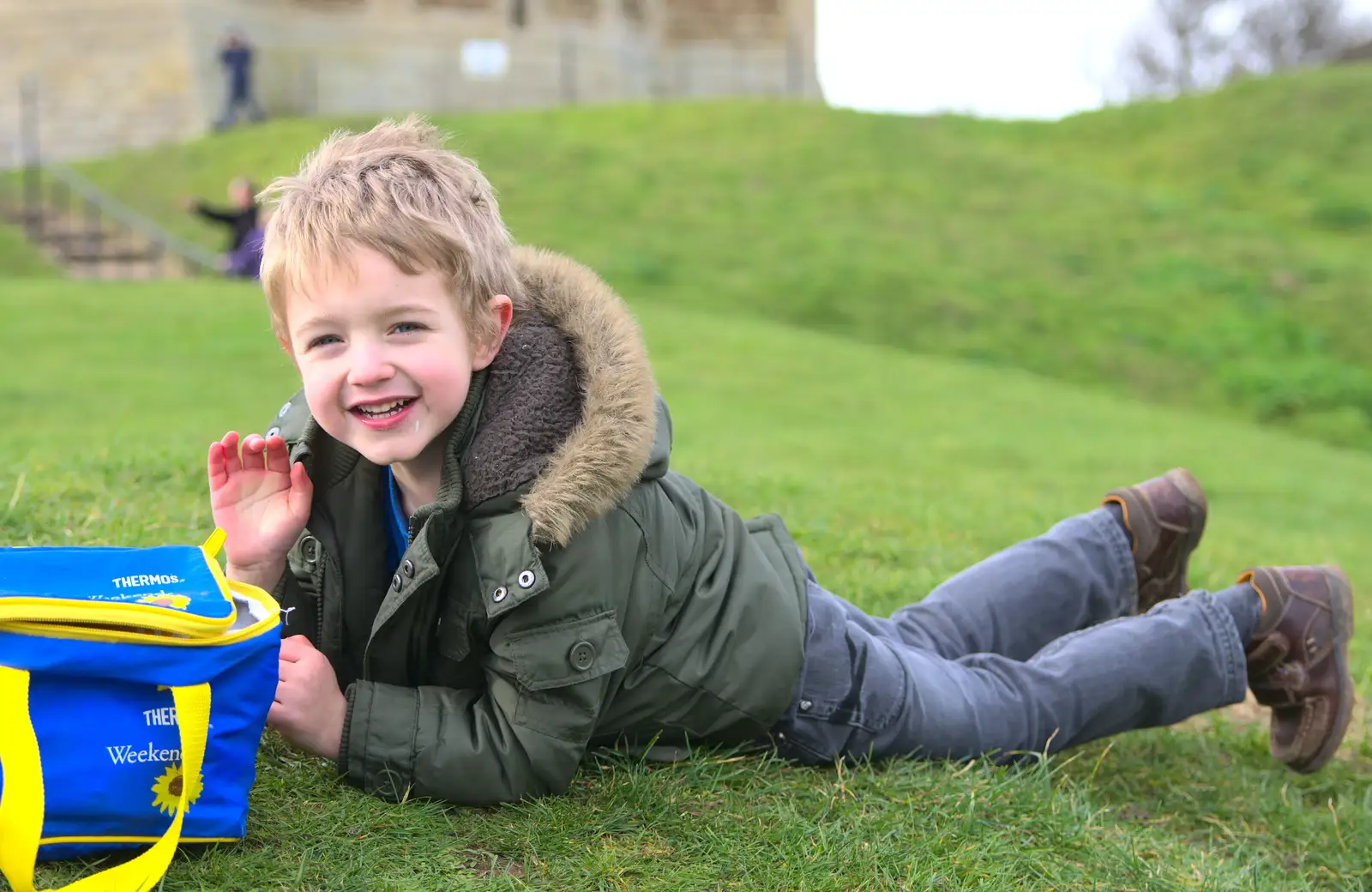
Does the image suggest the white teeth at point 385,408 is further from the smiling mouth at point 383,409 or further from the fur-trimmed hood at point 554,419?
the fur-trimmed hood at point 554,419

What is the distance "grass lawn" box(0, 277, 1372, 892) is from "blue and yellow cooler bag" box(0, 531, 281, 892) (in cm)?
11

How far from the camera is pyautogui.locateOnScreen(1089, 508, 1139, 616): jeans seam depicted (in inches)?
151

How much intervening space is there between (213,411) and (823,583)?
5.44 m

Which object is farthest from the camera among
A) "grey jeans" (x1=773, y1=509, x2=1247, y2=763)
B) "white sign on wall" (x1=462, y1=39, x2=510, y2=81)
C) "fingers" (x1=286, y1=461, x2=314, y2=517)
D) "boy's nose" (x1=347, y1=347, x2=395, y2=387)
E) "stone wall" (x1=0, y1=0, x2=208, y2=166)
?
"white sign on wall" (x1=462, y1=39, x2=510, y2=81)

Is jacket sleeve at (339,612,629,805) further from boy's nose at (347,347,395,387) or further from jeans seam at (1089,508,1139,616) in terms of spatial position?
jeans seam at (1089,508,1139,616)

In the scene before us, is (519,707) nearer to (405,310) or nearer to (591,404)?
(591,404)

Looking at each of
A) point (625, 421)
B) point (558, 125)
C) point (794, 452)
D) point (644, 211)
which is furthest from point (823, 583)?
point (558, 125)

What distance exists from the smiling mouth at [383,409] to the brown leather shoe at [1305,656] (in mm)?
2279

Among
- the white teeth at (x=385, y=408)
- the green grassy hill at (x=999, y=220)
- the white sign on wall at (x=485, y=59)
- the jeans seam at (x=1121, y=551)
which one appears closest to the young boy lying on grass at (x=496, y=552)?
the white teeth at (x=385, y=408)

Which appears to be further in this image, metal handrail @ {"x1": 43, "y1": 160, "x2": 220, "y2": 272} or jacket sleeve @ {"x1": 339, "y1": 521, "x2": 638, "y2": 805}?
metal handrail @ {"x1": 43, "y1": 160, "x2": 220, "y2": 272}

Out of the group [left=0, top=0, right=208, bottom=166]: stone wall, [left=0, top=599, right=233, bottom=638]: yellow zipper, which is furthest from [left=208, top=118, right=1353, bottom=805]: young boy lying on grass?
[left=0, top=0, right=208, bottom=166]: stone wall

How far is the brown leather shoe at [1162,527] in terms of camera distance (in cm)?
384

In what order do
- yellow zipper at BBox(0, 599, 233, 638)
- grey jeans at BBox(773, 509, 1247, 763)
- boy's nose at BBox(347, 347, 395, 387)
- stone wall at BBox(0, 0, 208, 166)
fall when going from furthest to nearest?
1. stone wall at BBox(0, 0, 208, 166)
2. grey jeans at BBox(773, 509, 1247, 763)
3. boy's nose at BBox(347, 347, 395, 387)
4. yellow zipper at BBox(0, 599, 233, 638)

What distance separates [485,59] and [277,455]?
28.1 m
